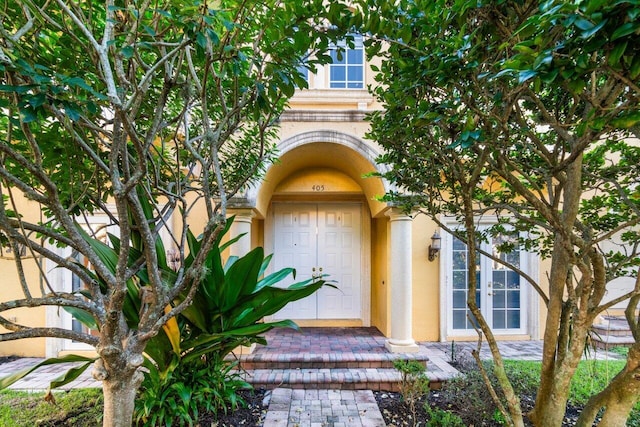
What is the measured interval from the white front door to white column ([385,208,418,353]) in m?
1.46

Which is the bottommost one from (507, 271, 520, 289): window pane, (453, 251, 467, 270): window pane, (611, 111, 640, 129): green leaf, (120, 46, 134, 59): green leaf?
(507, 271, 520, 289): window pane

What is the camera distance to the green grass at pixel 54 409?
2.45 metres

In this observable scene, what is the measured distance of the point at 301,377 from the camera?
3516 mm

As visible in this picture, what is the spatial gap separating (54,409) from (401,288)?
13.3 ft

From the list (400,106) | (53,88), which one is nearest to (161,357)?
(53,88)

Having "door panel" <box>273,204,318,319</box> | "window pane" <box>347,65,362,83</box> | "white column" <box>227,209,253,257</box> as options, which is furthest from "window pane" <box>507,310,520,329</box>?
"window pane" <box>347,65,362,83</box>

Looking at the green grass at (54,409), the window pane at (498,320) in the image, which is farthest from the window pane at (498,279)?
the green grass at (54,409)

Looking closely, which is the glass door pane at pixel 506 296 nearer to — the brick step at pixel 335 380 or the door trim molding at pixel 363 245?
the door trim molding at pixel 363 245

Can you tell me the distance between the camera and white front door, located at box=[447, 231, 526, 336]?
529cm

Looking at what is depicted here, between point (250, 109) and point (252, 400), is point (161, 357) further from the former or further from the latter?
point (250, 109)

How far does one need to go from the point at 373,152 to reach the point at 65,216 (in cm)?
367

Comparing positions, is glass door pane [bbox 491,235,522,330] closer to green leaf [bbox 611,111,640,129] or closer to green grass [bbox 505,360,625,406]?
green grass [bbox 505,360,625,406]

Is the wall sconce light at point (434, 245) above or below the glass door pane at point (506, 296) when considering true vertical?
above

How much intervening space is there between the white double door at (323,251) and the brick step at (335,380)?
2352 mm
